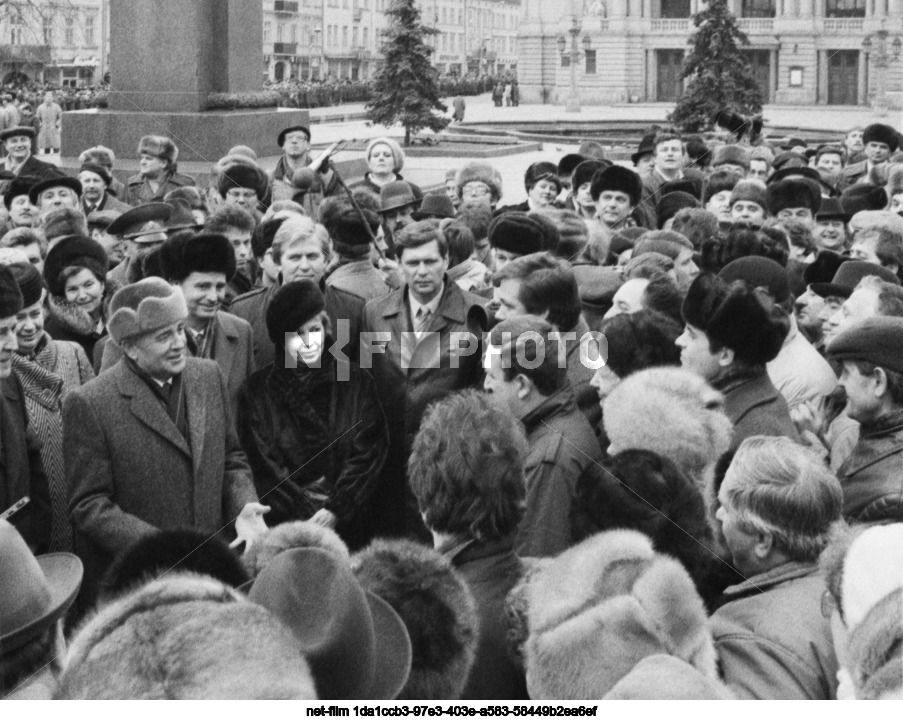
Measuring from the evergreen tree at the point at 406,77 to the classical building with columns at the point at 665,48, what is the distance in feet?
88.2

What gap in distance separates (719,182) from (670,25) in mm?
58522

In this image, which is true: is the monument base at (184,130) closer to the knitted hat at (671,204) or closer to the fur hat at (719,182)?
the fur hat at (719,182)

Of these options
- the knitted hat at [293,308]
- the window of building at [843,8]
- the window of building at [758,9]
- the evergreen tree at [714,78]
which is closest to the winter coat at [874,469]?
the knitted hat at [293,308]

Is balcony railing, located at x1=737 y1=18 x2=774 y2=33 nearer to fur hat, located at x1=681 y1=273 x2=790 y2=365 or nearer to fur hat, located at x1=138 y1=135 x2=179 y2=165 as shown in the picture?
fur hat, located at x1=138 y1=135 x2=179 y2=165

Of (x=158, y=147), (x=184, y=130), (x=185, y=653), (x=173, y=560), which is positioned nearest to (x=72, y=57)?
(x=184, y=130)

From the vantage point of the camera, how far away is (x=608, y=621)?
2816 millimetres

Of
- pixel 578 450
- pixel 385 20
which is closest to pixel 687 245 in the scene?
pixel 578 450


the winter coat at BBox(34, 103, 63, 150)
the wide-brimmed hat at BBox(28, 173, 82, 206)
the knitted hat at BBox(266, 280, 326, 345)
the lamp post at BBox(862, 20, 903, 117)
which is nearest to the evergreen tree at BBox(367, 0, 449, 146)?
the winter coat at BBox(34, 103, 63, 150)

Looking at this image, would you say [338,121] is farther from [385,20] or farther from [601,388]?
[601,388]

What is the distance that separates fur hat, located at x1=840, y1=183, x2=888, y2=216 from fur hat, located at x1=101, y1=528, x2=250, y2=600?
7.57 metres

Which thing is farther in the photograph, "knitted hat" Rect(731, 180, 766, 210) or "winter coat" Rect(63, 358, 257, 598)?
"knitted hat" Rect(731, 180, 766, 210)

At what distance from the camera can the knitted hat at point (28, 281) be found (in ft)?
16.9

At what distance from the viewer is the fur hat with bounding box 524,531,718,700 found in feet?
9.07

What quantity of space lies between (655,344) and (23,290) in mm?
2418
